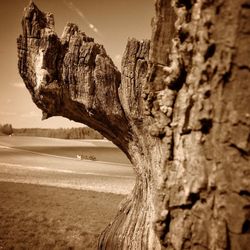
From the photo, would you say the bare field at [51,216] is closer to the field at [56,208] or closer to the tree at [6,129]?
the field at [56,208]

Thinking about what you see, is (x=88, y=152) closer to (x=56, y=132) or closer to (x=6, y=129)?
(x=56, y=132)

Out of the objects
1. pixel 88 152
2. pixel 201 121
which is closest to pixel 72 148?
pixel 88 152

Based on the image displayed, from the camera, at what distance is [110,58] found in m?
3.54

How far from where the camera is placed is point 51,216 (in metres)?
6.35

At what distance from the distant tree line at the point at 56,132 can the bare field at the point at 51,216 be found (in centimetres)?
1751

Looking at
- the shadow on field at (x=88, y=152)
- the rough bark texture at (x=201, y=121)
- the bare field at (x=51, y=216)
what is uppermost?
the rough bark texture at (x=201, y=121)

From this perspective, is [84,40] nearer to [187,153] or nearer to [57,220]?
[187,153]

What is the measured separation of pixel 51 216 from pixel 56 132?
22.9m

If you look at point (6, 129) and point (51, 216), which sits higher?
point (6, 129)

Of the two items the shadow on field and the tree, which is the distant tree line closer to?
the tree

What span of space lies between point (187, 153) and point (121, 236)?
2.07m

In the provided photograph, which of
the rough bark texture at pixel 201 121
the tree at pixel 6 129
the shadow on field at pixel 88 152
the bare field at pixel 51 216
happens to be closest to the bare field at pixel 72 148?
the shadow on field at pixel 88 152

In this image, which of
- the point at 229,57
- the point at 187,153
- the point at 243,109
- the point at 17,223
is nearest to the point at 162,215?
the point at 187,153

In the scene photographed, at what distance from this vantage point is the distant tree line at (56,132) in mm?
27000
